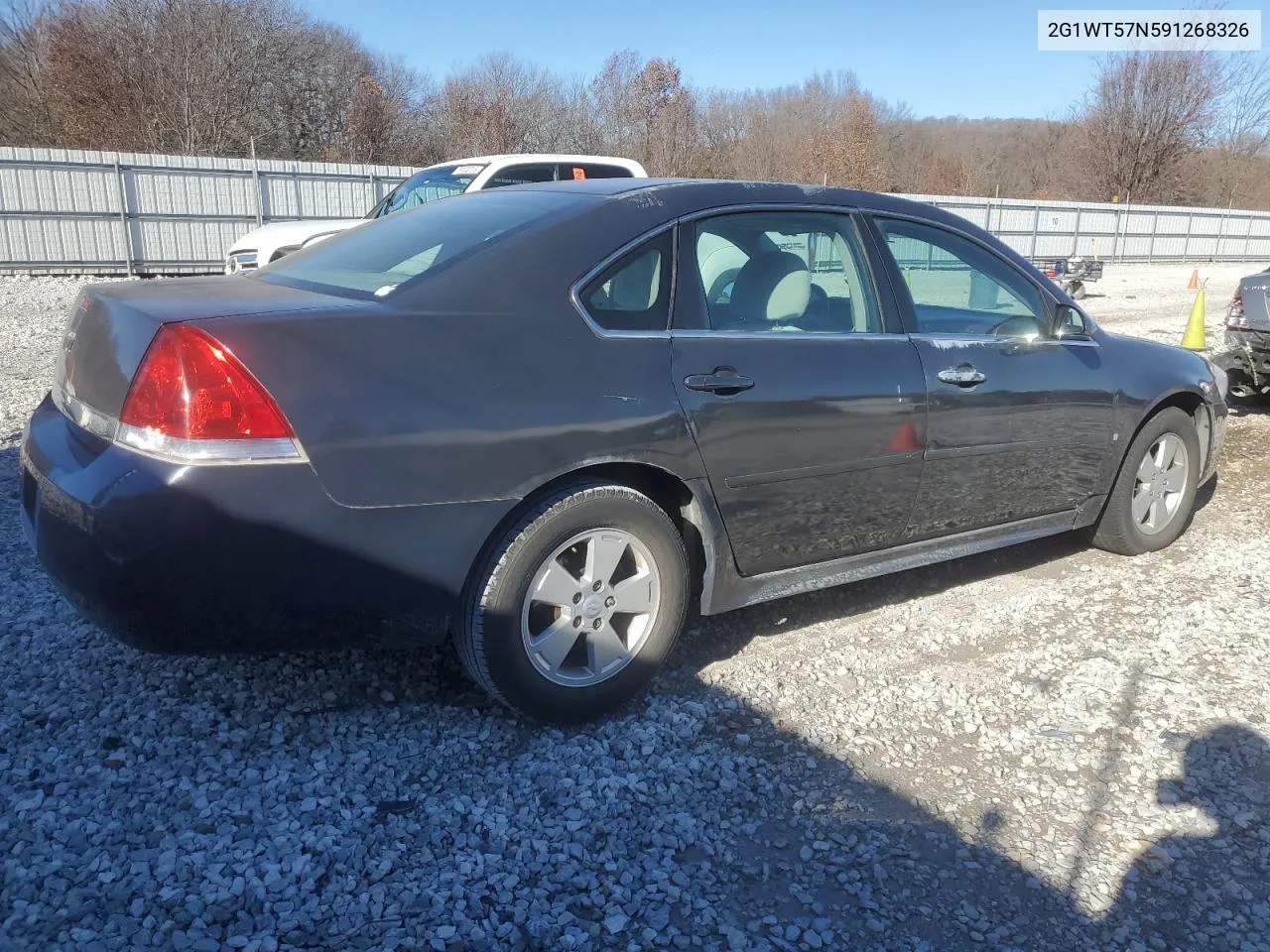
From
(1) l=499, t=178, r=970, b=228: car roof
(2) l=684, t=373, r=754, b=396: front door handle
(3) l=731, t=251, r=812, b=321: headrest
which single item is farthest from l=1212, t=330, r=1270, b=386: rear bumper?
(2) l=684, t=373, r=754, b=396: front door handle

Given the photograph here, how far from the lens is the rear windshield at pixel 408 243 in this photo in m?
3.10

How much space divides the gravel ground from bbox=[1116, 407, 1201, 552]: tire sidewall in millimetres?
806

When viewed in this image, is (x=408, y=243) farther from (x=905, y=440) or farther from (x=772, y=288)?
(x=905, y=440)

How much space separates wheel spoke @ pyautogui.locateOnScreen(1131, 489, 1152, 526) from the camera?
4891mm

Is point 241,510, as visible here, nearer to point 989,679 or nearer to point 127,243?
point 989,679

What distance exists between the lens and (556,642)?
121 inches

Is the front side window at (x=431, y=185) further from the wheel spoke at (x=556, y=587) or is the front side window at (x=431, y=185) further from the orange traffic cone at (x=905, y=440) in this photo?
the wheel spoke at (x=556, y=587)

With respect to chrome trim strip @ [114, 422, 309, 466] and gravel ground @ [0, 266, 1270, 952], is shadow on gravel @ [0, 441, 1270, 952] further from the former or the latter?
chrome trim strip @ [114, 422, 309, 466]

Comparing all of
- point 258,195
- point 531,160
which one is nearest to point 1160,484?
point 531,160

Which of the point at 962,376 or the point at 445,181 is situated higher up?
the point at 445,181

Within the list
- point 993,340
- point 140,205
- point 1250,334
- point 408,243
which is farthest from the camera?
point 140,205

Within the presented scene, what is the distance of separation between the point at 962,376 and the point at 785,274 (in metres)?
0.82

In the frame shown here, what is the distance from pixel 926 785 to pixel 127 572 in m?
2.26

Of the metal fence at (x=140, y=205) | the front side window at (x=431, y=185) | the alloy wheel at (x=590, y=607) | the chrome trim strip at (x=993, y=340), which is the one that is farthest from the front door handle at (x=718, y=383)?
the metal fence at (x=140, y=205)
